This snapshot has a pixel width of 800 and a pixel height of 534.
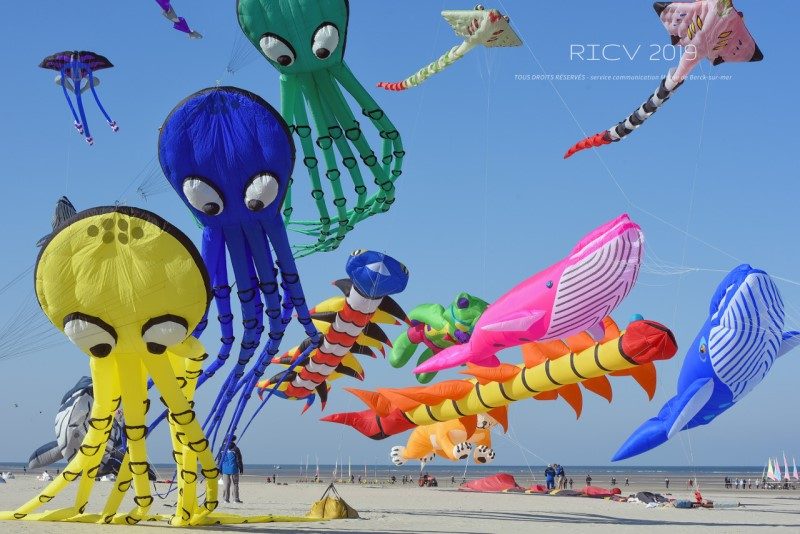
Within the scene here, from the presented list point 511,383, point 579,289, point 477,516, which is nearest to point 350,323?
point 511,383

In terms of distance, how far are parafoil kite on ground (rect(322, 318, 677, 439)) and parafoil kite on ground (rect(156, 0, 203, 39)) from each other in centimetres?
771

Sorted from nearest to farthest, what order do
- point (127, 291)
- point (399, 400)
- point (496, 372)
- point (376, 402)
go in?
point (127, 291) → point (496, 372) → point (399, 400) → point (376, 402)

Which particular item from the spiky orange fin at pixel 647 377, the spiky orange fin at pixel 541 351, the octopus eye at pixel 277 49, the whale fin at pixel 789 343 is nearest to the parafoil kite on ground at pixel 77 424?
the spiky orange fin at pixel 541 351

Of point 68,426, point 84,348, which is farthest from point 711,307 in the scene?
point 68,426

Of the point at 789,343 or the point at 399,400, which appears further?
the point at 399,400

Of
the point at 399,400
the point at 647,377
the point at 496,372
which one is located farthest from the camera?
the point at 399,400

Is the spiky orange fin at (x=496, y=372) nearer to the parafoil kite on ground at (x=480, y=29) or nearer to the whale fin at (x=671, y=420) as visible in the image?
the whale fin at (x=671, y=420)

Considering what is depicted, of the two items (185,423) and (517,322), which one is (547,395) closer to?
(517,322)

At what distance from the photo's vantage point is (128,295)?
1120 cm

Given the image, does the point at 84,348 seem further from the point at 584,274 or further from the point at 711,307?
the point at 711,307

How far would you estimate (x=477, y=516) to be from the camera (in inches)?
661

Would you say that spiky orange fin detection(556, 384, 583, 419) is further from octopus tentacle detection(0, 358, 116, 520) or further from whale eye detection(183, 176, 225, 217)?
octopus tentacle detection(0, 358, 116, 520)

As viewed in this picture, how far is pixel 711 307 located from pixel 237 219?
23.5 ft

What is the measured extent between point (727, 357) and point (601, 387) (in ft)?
10.1
